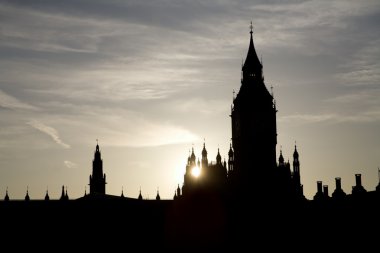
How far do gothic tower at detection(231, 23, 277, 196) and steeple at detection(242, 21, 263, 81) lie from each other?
0.29 metres

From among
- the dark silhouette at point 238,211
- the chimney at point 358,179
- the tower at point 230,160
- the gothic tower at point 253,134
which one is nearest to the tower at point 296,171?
the dark silhouette at point 238,211

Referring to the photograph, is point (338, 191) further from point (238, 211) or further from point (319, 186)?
point (238, 211)

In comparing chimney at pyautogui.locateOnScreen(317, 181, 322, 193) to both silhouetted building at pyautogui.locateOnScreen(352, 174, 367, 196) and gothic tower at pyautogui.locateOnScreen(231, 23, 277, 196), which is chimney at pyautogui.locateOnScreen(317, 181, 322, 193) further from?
silhouetted building at pyautogui.locateOnScreen(352, 174, 367, 196)

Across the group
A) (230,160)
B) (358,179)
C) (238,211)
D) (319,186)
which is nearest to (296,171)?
(230,160)

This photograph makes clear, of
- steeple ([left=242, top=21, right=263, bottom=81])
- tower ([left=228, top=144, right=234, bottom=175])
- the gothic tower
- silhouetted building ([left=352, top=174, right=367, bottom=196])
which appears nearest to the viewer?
silhouetted building ([left=352, top=174, right=367, bottom=196])

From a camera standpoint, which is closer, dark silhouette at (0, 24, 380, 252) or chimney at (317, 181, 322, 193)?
dark silhouette at (0, 24, 380, 252)

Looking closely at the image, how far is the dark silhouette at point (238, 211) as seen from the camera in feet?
255

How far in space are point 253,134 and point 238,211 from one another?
58.1 feet

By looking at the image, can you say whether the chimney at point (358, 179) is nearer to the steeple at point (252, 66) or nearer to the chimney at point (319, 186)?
the chimney at point (319, 186)

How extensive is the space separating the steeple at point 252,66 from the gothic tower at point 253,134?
29 cm

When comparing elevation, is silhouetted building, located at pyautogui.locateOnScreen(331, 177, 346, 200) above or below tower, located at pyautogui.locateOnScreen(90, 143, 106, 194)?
below

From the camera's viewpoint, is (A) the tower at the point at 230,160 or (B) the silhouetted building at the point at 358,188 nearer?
(B) the silhouetted building at the point at 358,188

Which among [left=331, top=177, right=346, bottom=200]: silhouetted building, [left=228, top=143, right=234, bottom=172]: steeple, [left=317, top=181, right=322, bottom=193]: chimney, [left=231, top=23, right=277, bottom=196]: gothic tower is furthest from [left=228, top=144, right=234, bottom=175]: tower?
[left=331, top=177, right=346, bottom=200]: silhouetted building

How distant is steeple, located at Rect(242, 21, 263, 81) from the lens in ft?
351
